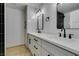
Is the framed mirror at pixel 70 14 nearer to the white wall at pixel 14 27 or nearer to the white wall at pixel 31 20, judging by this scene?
the white wall at pixel 31 20

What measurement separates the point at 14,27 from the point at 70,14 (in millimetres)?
3228

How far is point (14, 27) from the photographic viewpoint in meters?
4.10

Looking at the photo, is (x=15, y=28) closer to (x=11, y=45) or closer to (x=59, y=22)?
(x=11, y=45)

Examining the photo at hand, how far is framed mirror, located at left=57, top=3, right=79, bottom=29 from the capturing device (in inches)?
55.9

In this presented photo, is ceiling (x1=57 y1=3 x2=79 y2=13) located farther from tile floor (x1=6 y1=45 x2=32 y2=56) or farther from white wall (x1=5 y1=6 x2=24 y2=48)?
white wall (x1=5 y1=6 x2=24 y2=48)

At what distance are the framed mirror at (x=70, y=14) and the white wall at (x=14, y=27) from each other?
114 inches

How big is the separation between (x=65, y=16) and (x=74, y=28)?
1.28ft

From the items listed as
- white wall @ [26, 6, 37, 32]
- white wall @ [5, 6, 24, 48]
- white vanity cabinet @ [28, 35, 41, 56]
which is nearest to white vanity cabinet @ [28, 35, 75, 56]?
white vanity cabinet @ [28, 35, 41, 56]

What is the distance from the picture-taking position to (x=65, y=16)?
5.63ft

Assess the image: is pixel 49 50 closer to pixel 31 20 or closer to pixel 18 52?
pixel 18 52

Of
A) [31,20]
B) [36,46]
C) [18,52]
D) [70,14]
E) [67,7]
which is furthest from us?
[31,20]

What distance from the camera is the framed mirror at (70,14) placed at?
142 centimetres

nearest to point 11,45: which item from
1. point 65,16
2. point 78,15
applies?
point 65,16

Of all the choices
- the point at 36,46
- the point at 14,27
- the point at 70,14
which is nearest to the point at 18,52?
the point at 36,46
